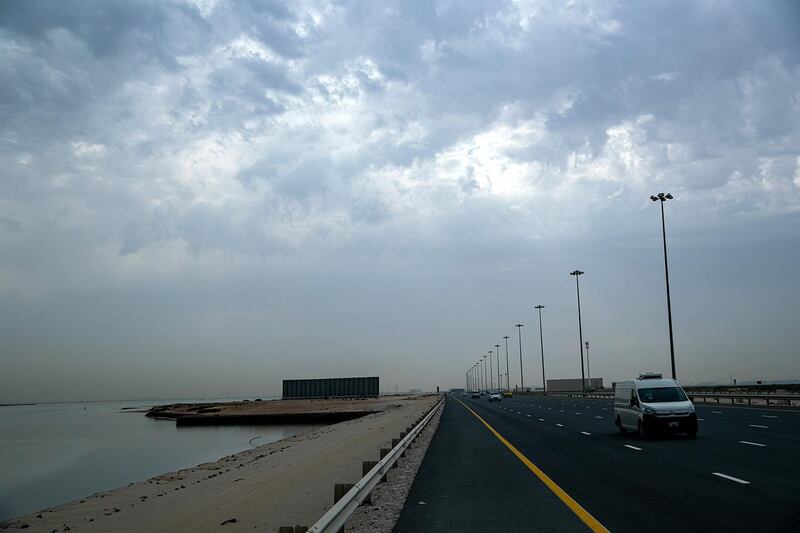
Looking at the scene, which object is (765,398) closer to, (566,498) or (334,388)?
(566,498)

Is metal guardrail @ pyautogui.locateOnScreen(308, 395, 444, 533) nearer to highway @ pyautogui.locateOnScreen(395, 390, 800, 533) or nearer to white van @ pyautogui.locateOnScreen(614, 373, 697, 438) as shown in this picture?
highway @ pyautogui.locateOnScreen(395, 390, 800, 533)

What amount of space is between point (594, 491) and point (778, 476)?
4.11m

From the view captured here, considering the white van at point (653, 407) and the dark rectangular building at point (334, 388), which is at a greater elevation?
the white van at point (653, 407)

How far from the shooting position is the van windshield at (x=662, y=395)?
23125mm

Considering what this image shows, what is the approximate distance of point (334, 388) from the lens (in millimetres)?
134375

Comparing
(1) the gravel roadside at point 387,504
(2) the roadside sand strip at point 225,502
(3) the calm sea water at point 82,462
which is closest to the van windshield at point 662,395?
(1) the gravel roadside at point 387,504

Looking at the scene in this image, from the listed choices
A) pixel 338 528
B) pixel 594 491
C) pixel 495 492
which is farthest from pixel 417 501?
pixel 338 528

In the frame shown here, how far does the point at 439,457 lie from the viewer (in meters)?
18.9

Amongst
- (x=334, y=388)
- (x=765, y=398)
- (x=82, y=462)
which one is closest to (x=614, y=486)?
(x=82, y=462)

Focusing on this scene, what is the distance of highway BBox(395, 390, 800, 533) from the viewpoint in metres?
9.08

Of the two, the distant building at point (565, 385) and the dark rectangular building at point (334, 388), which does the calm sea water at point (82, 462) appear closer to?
the dark rectangular building at point (334, 388)

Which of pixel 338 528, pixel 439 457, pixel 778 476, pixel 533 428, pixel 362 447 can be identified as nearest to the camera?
pixel 338 528

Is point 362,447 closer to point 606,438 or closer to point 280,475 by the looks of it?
point 280,475

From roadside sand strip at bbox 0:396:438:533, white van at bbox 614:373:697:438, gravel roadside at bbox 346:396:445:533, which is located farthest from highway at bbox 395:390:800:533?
roadside sand strip at bbox 0:396:438:533
